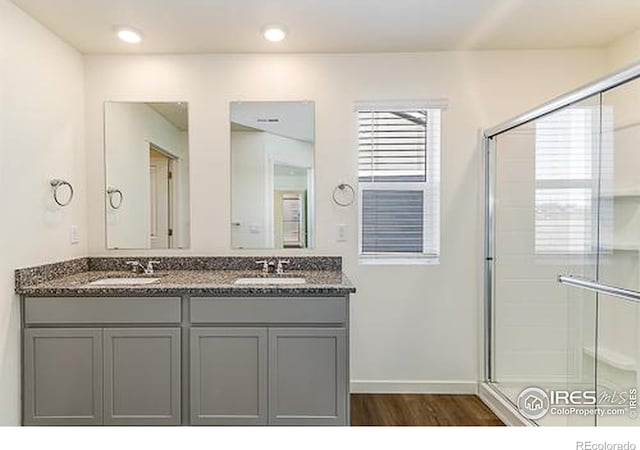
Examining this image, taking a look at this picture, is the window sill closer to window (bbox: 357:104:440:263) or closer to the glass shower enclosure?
window (bbox: 357:104:440:263)

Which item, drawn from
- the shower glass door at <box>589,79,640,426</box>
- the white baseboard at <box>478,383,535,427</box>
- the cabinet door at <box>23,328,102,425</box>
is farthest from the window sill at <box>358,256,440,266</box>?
the cabinet door at <box>23,328,102,425</box>

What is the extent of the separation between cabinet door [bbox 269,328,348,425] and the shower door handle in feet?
4.39

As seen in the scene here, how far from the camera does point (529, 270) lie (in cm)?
294

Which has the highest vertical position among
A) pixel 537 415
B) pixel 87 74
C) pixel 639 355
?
pixel 87 74

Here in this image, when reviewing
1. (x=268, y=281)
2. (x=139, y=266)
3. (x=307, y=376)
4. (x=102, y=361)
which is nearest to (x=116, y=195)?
(x=139, y=266)

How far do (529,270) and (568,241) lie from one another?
0.33 metres

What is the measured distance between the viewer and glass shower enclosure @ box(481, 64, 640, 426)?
2510 mm

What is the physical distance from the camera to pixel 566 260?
2.70m

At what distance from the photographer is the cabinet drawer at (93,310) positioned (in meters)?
2.47

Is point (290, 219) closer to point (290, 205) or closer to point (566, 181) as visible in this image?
point (290, 205)

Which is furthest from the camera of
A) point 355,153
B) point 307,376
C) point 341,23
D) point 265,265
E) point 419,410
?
point 355,153

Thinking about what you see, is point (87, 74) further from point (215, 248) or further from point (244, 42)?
point (215, 248)

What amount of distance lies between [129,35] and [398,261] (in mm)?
2318
